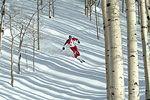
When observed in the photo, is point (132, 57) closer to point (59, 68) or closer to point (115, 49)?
point (115, 49)

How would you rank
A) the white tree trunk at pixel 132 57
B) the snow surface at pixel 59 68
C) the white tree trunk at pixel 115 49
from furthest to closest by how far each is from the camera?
the snow surface at pixel 59 68 → the white tree trunk at pixel 132 57 → the white tree trunk at pixel 115 49

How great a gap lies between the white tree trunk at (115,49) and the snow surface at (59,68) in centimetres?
614

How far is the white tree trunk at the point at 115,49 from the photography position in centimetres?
345

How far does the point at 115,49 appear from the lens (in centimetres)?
348

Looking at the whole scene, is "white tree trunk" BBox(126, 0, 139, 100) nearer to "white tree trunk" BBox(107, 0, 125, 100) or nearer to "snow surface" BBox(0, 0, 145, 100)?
"white tree trunk" BBox(107, 0, 125, 100)

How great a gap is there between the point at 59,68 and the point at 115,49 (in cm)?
1066

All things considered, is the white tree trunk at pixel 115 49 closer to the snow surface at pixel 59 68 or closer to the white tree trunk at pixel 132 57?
the white tree trunk at pixel 132 57

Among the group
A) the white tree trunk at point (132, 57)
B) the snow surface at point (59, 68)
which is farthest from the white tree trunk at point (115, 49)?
the snow surface at point (59, 68)

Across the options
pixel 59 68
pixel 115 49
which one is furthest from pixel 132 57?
pixel 59 68

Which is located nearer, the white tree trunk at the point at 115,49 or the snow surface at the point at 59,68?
the white tree trunk at the point at 115,49

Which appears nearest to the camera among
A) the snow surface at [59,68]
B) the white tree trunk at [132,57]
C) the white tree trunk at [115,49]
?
the white tree trunk at [115,49]

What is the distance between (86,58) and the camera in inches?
603

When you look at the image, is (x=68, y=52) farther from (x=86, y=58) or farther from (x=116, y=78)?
(x=116, y=78)

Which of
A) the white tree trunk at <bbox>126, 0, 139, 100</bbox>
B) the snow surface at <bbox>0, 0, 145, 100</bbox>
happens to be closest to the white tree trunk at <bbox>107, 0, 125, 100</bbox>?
the white tree trunk at <bbox>126, 0, 139, 100</bbox>
